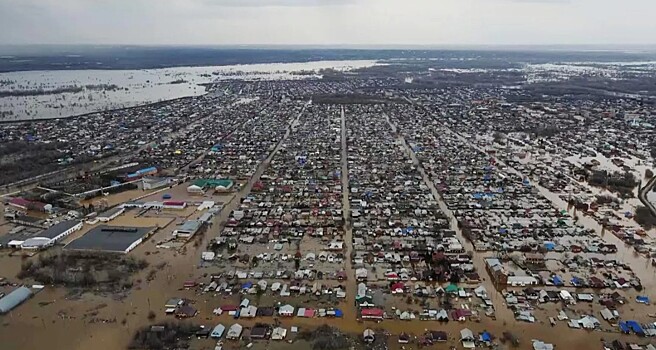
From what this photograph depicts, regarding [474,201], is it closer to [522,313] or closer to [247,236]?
[522,313]

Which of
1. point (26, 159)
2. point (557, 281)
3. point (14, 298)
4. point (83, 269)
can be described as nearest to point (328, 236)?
point (557, 281)

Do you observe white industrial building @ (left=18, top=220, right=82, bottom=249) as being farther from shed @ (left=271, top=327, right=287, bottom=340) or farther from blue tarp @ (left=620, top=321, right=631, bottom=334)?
blue tarp @ (left=620, top=321, right=631, bottom=334)

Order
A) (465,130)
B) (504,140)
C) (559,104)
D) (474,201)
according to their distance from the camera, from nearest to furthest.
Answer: (474,201)
(504,140)
(465,130)
(559,104)

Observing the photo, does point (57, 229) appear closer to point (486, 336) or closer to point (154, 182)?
point (154, 182)

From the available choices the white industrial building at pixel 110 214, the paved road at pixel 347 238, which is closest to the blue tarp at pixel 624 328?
the paved road at pixel 347 238

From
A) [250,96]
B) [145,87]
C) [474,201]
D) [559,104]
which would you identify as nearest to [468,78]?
[559,104]
